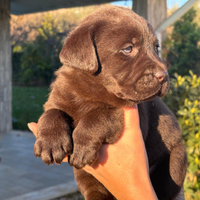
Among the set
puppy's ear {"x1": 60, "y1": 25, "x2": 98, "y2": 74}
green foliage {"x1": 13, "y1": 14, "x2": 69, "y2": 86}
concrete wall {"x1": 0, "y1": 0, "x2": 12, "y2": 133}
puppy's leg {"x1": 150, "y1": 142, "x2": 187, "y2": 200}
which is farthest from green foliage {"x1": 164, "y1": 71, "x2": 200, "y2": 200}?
green foliage {"x1": 13, "y1": 14, "x2": 69, "y2": 86}

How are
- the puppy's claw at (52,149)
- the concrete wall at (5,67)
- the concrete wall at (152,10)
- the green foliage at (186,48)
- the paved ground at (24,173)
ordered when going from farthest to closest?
the green foliage at (186,48), the concrete wall at (5,67), the concrete wall at (152,10), the paved ground at (24,173), the puppy's claw at (52,149)

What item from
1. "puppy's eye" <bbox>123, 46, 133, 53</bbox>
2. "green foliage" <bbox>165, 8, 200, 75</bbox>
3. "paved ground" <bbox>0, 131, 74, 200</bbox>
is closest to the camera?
"puppy's eye" <bbox>123, 46, 133, 53</bbox>

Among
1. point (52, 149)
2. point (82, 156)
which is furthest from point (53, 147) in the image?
point (82, 156)

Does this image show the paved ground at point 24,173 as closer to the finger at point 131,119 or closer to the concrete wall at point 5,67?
the concrete wall at point 5,67

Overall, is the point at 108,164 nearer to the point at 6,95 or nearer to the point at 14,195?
the point at 14,195

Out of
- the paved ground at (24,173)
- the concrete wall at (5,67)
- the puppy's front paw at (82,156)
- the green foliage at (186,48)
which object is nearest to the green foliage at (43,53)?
the green foliage at (186,48)

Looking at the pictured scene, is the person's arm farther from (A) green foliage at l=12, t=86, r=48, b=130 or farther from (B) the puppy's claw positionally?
(A) green foliage at l=12, t=86, r=48, b=130

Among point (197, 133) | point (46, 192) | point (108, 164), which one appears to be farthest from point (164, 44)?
point (108, 164)
